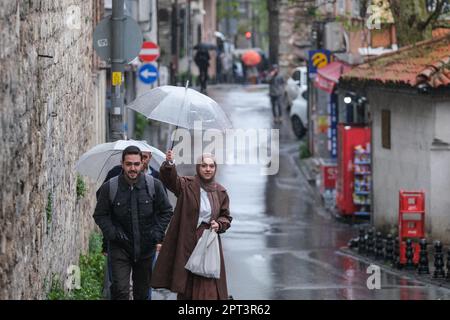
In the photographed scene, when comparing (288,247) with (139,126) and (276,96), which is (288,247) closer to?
(139,126)

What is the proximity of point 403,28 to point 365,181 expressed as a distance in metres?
3.03

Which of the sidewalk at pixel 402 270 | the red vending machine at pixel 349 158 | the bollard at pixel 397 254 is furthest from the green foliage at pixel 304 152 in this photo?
the bollard at pixel 397 254

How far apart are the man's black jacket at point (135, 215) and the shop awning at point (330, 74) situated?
636 inches

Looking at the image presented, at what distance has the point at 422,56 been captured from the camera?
21.4 m

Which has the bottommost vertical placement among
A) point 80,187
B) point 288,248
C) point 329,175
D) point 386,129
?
point 288,248

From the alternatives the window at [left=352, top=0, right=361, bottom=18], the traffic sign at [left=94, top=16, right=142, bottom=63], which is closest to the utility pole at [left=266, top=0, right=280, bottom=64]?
the window at [left=352, top=0, right=361, bottom=18]

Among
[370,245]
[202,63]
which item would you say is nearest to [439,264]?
[370,245]

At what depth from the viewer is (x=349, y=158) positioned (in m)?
24.5

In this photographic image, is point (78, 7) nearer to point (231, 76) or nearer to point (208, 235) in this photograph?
point (208, 235)

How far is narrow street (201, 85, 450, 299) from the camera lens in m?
17.0

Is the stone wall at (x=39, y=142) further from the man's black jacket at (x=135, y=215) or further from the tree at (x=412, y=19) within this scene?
the tree at (x=412, y=19)

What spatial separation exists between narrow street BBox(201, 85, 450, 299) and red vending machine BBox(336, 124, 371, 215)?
0.51 metres

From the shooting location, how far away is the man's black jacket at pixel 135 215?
1146 centimetres

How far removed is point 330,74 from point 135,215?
58.9ft
